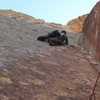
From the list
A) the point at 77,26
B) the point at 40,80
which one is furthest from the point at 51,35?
the point at 77,26

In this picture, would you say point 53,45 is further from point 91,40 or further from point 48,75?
point 48,75

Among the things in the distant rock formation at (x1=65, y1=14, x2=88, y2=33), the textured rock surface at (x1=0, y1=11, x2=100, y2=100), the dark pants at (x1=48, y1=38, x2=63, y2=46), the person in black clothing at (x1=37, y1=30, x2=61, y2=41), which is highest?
the distant rock formation at (x1=65, y1=14, x2=88, y2=33)

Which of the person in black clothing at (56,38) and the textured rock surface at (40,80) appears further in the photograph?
the person in black clothing at (56,38)

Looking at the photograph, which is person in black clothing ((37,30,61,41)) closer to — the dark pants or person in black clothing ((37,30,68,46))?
person in black clothing ((37,30,68,46))

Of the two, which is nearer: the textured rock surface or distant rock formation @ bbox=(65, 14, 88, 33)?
the textured rock surface

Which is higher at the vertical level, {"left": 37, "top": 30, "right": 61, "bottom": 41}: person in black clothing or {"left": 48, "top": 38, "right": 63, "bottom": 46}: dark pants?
{"left": 37, "top": 30, "right": 61, "bottom": 41}: person in black clothing

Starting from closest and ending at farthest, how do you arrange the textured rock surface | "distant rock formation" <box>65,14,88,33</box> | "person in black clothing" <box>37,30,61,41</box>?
the textured rock surface, "person in black clothing" <box>37,30,61,41</box>, "distant rock formation" <box>65,14,88,33</box>

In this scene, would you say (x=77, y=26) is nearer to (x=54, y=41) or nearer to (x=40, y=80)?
(x=54, y=41)

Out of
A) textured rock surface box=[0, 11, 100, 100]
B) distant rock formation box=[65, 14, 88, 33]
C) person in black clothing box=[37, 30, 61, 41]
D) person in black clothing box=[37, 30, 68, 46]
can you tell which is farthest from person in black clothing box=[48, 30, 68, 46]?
distant rock formation box=[65, 14, 88, 33]

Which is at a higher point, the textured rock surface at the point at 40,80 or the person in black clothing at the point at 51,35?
the person in black clothing at the point at 51,35

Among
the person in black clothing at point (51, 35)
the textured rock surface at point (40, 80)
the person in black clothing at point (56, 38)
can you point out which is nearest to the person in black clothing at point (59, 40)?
the person in black clothing at point (56, 38)

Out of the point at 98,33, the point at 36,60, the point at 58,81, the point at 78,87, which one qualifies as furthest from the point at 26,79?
the point at 98,33

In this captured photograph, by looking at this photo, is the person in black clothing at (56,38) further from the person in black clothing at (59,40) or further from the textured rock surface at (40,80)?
the textured rock surface at (40,80)

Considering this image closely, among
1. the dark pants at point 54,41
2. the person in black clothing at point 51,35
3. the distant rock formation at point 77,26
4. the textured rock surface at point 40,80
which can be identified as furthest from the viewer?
the distant rock formation at point 77,26
